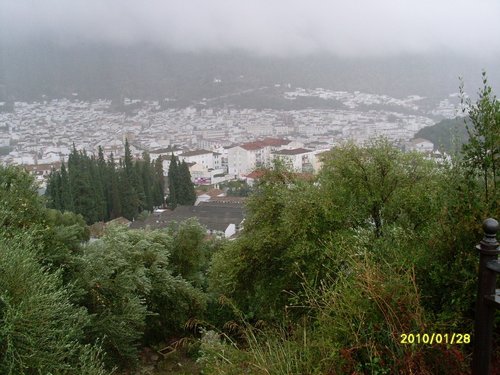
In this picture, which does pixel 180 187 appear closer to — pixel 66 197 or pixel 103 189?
pixel 103 189

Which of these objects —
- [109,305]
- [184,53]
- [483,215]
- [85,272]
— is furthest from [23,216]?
[184,53]

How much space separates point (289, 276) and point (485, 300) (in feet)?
17.3

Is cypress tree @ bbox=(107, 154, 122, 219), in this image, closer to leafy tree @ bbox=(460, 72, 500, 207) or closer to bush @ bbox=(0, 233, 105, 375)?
bush @ bbox=(0, 233, 105, 375)

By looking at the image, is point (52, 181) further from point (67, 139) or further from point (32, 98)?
point (32, 98)

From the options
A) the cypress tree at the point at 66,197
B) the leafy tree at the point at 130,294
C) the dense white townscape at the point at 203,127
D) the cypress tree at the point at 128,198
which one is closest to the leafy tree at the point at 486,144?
the leafy tree at the point at 130,294

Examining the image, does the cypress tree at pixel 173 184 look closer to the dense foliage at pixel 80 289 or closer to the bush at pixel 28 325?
the dense foliage at pixel 80 289

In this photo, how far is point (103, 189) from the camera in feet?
105

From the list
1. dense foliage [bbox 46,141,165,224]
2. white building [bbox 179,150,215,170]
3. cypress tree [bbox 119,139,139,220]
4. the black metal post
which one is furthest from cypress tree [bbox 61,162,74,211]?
white building [bbox 179,150,215,170]

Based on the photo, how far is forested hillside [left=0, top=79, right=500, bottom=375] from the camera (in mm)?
2799

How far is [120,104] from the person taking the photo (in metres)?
127

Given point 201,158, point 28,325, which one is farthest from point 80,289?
point 201,158

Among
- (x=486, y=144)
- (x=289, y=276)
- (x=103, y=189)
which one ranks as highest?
(x=486, y=144)

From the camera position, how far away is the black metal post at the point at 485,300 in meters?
1.90

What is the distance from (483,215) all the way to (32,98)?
131 metres
